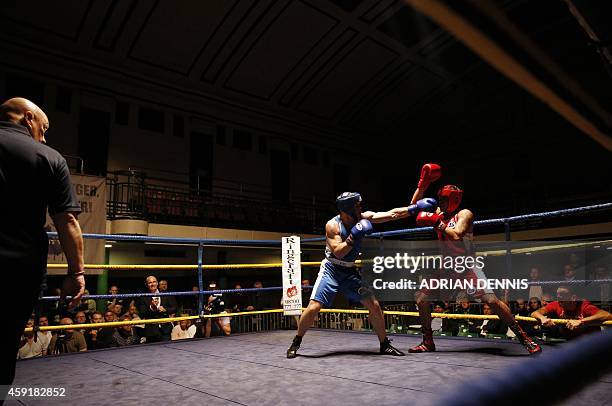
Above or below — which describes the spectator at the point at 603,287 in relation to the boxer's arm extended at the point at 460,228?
below

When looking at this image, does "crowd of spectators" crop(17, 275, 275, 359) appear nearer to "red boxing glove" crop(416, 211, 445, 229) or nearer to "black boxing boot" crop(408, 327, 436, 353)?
"black boxing boot" crop(408, 327, 436, 353)

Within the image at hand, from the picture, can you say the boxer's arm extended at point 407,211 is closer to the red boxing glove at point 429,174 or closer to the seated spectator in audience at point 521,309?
the red boxing glove at point 429,174

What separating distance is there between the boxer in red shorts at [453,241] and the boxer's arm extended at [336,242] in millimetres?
570

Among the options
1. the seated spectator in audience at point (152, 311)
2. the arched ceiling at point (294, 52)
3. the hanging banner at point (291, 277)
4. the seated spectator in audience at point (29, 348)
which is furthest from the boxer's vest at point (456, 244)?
the arched ceiling at point (294, 52)

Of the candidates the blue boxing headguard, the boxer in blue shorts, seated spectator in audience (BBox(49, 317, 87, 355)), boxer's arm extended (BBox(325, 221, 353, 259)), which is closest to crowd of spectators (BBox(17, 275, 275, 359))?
seated spectator in audience (BBox(49, 317, 87, 355))

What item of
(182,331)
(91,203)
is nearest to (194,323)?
(182,331)

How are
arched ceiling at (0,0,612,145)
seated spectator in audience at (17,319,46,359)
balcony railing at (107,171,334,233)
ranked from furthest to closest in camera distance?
1. arched ceiling at (0,0,612,145)
2. balcony railing at (107,171,334,233)
3. seated spectator in audience at (17,319,46,359)

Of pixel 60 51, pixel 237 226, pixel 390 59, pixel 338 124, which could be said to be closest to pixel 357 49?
pixel 390 59

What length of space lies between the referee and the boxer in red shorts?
90.4 inches

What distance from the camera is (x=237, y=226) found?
1215 centimetres

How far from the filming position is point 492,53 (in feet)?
1.89

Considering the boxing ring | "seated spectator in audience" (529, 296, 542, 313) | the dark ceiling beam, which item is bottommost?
the boxing ring

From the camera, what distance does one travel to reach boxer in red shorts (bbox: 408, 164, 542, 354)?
3268 mm

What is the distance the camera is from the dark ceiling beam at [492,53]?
496 millimetres
